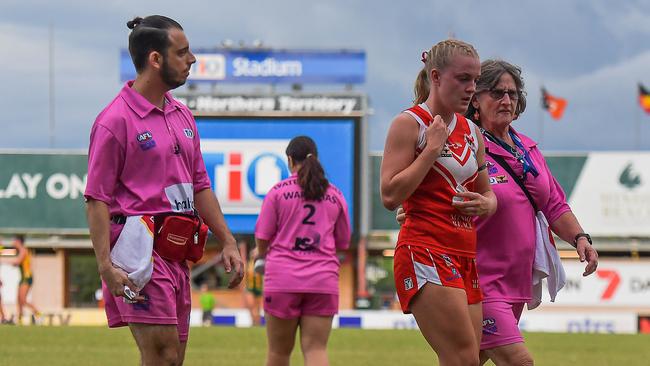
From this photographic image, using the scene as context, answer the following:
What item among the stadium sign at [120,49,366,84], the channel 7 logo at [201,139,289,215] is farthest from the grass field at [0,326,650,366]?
the stadium sign at [120,49,366,84]

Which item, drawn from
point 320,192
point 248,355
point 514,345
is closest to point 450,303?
point 514,345

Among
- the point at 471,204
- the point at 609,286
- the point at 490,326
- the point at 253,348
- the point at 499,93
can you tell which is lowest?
the point at 609,286

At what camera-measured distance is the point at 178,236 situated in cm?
592

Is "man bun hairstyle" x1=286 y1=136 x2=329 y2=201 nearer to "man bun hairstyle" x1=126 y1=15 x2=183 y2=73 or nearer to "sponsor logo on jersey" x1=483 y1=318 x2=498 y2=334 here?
"sponsor logo on jersey" x1=483 y1=318 x2=498 y2=334

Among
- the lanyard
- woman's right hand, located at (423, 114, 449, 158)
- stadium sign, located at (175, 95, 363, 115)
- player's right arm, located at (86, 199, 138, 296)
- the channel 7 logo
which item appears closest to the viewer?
player's right arm, located at (86, 199, 138, 296)

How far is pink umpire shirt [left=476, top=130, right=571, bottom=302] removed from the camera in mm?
6895

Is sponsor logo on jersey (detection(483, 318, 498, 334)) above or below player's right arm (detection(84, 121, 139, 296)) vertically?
below

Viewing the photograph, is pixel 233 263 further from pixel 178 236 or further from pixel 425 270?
pixel 425 270

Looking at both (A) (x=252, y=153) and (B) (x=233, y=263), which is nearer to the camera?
(B) (x=233, y=263)

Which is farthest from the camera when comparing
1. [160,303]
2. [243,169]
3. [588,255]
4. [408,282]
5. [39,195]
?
[39,195]

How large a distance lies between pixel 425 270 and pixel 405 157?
22.4 inches

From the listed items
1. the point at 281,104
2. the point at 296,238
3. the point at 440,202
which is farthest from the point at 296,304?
→ the point at 281,104

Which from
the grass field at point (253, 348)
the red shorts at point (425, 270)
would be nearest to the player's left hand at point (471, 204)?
the red shorts at point (425, 270)

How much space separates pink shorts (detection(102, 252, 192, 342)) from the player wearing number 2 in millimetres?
3262
